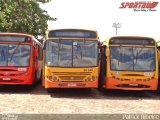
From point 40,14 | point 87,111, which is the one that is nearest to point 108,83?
point 87,111

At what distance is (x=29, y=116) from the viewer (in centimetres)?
1251

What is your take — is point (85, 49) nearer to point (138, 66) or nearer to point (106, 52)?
point (106, 52)

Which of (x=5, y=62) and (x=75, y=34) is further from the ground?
(x=75, y=34)

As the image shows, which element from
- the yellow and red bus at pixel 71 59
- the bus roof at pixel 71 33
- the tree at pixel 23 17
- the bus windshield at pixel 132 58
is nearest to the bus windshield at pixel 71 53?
the yellow and red bus at pixel 71 59

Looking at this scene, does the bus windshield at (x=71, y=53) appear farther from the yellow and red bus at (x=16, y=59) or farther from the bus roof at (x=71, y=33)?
the yellow and red bus at (x=16, y=59)

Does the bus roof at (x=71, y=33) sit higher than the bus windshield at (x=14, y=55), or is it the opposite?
the bus roof at (x=71, y=33)

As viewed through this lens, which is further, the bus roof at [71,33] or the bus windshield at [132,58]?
the bus windshield at [132,58]

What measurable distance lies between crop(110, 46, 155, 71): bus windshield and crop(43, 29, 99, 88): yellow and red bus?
97cm

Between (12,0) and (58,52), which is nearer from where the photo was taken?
(58,52)

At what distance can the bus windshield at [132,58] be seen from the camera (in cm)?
2036

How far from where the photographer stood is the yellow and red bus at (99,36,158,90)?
66.4 ft

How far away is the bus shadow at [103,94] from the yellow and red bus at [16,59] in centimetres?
143

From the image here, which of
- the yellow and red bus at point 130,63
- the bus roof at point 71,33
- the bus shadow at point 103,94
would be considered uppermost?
the bus roof at point 71,33

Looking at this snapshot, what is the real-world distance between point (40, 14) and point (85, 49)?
18945 millimetres
